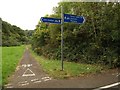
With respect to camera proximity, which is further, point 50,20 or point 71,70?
point 71,70

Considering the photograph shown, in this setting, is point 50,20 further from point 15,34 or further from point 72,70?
point 15,34

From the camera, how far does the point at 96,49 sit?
19.3 m

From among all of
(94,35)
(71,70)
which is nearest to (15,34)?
(94,35)

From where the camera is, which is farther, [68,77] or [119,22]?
[119,22]

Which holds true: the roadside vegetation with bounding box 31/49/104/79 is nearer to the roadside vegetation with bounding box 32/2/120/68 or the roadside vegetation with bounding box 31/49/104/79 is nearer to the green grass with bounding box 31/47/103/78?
the green grass with bounding box 31/47/103/78

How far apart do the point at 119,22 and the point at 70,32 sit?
713 centimetres

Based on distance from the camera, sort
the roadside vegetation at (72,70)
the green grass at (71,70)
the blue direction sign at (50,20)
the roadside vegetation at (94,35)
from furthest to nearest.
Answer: the roadside vegetation at (94,35), the blue direction sign at (50,20), the green grass at (71,70), the roadside vegetation at (72,70)

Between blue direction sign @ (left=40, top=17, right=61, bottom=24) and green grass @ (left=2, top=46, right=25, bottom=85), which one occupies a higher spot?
blue direction sign @ (left=40, top=17, right=61, bottom=24)

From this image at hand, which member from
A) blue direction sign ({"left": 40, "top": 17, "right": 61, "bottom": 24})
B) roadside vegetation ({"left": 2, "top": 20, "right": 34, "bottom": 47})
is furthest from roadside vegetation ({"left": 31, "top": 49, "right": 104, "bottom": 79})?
roadside vegetation ({"left": 2, "top": 20, "right": 34, "bottom": 47})

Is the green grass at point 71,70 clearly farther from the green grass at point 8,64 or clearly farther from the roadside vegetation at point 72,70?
the green grass at point 8,64

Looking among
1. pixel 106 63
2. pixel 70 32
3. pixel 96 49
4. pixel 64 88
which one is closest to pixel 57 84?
pixel 64 88

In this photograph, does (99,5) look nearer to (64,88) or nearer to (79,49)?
(79,49)

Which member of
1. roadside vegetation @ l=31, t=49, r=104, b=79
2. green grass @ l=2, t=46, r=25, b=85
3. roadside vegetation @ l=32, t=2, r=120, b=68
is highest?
roadside vegetation @ l=32, t=2, r=120, b=68

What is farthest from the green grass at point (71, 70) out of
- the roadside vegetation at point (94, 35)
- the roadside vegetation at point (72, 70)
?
the roadside vegetation at point (94, 35)
